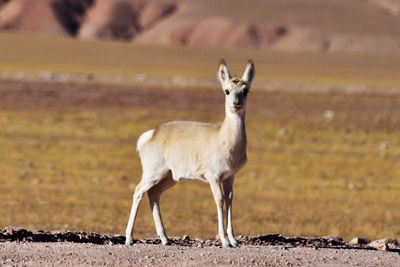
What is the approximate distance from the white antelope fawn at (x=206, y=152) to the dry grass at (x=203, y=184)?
548 centimetres

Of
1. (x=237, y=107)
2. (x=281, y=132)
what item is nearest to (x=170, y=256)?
(x=237, y=107)

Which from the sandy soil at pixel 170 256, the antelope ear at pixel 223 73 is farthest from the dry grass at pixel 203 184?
the antelope ear at pixel 223 73

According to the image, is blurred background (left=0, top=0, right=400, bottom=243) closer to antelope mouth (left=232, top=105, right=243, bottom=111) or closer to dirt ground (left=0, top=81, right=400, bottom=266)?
dirt ground (left=0, top=81, right=400, bottom=266)

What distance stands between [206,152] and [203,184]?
44.7 feet

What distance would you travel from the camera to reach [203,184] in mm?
22766

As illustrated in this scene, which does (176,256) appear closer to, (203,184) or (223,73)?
(223,73)

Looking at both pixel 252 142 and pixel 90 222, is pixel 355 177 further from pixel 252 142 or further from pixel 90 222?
pixel 90 222

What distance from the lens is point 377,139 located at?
1419 inches

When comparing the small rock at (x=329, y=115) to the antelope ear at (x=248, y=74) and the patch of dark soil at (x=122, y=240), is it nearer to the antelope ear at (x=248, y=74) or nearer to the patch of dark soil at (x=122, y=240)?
the patch of dark soil at (x=122, y=240)

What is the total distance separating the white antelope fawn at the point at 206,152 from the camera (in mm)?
9016

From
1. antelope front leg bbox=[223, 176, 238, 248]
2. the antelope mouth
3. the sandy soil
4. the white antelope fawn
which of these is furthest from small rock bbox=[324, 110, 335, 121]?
the antelope mouth

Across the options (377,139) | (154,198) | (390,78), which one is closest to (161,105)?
(377,139)

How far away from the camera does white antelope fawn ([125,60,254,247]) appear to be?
9016 mm

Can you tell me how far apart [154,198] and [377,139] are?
27631 mm
